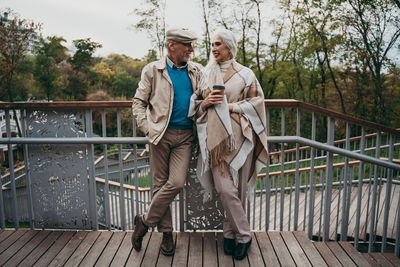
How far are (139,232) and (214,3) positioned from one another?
17949mm

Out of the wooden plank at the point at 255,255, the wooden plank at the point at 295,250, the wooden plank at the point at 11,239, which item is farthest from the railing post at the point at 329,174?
the wooden plank at the point at 11,239

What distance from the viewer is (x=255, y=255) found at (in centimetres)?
235

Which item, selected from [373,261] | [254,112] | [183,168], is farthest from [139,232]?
[373,261]

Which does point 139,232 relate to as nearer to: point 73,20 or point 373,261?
A: point 373,261

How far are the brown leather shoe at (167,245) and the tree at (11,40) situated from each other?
1993cm

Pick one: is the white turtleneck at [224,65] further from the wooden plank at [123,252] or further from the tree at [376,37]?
the tree at [376,37]

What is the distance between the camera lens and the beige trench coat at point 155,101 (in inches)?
87.4

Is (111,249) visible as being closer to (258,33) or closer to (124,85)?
(258,33)

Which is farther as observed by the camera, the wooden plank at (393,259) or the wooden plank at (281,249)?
the wooden plank at (393,259)

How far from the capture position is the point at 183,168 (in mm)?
2332

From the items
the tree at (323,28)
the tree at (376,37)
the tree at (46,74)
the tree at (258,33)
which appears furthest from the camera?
the tree at (46,74)

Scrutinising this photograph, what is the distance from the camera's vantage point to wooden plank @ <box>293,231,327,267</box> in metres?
2.26

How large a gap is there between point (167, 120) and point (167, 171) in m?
0.43

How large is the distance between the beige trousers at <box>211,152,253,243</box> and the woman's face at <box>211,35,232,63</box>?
74 cm
